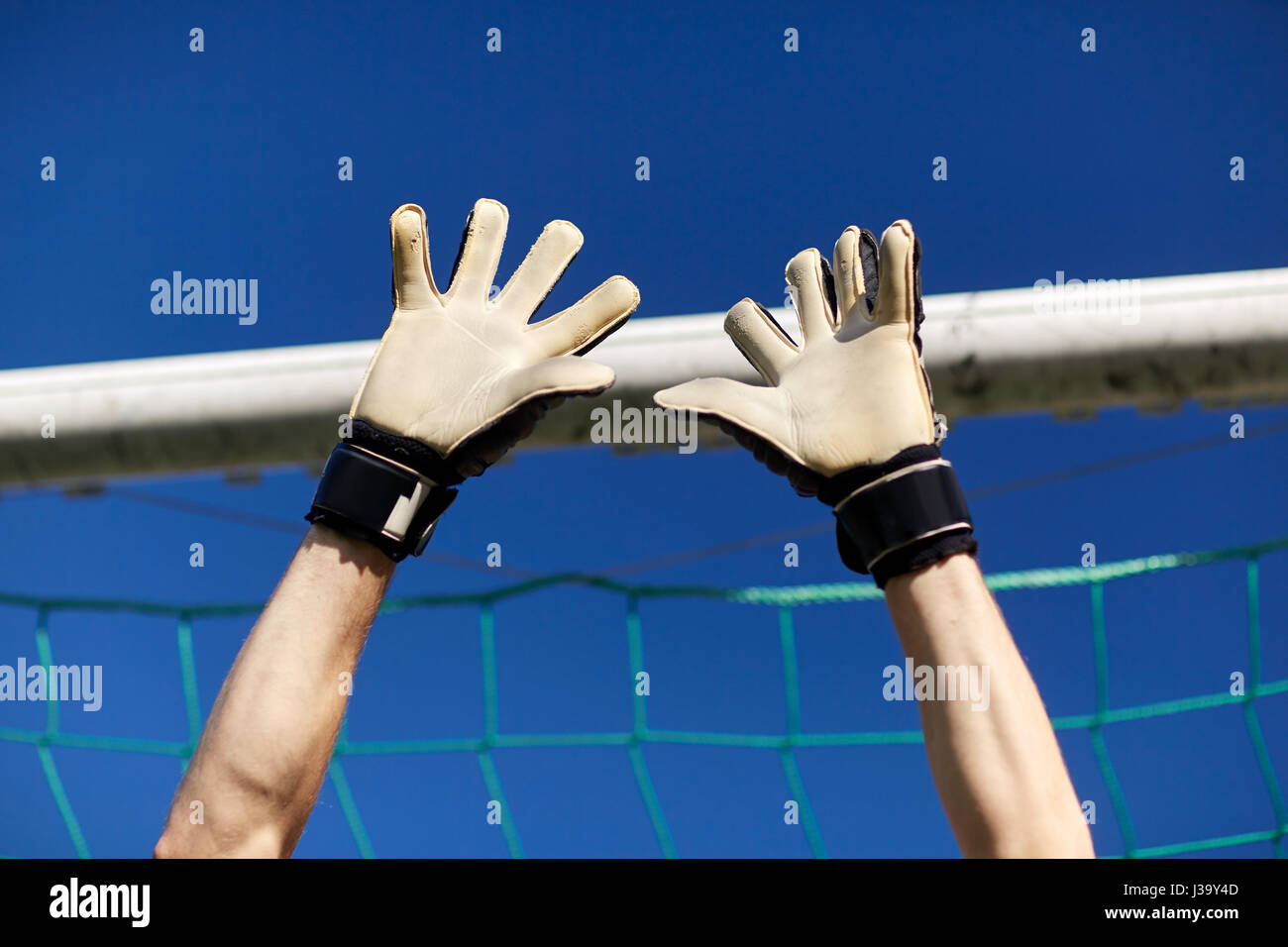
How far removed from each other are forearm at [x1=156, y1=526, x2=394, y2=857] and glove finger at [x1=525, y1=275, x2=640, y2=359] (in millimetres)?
416

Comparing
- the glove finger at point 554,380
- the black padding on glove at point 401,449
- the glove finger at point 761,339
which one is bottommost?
the black padding on glove at point 401,449

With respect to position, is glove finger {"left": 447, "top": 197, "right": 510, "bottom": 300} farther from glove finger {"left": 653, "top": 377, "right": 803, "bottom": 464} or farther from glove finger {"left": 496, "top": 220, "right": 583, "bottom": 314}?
glove finger {"left": 653, "top": 377, "right": 803, "bottom": 464}

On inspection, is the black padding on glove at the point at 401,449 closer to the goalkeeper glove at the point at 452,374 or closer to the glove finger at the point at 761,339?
the goalkeeper glove at the point at 452,374

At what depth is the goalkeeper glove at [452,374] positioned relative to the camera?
4.17 ft

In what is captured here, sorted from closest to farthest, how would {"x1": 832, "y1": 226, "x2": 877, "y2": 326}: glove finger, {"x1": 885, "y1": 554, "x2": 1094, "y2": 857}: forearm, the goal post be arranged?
{"x1": 885, "y1": 554, "x2": 1094, "y2": 857}: forearm < {"x1": 832, "y1": 226, "x2": 877, "y2": 326}: glove finger < the goal post

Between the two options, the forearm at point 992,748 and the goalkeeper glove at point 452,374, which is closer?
the forearm at point 992,748

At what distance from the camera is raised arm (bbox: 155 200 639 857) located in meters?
1.11

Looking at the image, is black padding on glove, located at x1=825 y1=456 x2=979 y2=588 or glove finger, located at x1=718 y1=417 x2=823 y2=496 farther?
glove finger, located at x1=718 y1=417 x2=823 y2=496

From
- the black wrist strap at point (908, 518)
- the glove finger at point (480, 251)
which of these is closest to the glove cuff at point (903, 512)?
the black wrist strap at point (908, 518)

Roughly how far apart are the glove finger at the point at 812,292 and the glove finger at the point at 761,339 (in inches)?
1.5

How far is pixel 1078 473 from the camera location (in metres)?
2.53

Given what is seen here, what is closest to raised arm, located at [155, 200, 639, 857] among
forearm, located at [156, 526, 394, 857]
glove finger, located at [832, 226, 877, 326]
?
forearm, located at [156, 526, 394, 857]

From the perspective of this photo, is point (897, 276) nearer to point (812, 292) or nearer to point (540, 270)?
point (812, 292)
